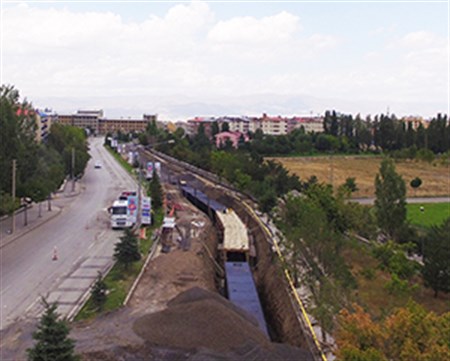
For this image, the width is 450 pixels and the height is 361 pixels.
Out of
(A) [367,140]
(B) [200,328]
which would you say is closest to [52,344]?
(B) [200,328]

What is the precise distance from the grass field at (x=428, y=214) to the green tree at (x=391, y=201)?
10231mm

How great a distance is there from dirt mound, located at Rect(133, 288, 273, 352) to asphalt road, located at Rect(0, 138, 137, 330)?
4691mm

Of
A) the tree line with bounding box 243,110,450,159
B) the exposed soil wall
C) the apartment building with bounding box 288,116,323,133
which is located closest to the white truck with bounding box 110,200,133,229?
the exposed soil wall

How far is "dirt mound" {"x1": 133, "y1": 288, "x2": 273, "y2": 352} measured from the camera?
57.1ft

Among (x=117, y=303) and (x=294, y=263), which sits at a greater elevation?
(x=294, y=263)

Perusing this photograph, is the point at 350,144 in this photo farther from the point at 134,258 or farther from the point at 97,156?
the point at 134,258

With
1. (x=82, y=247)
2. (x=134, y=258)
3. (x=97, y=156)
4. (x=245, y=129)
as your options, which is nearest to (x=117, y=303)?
(x=134, y=258)

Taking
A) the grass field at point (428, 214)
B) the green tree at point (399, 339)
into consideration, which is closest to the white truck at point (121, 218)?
the grass field at point (428, 214)

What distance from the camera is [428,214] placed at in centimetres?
4525

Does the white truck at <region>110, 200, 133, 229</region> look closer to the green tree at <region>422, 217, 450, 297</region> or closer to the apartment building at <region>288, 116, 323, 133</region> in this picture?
the green tree at <region>422, 217, 450, 297</region>

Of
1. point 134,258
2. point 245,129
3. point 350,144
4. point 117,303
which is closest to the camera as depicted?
point 117,303

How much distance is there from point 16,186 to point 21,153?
231 centimetres

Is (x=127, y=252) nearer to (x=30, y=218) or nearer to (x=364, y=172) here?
(x=30, y=218)

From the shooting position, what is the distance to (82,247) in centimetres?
3231
